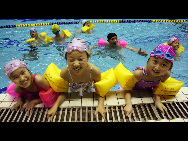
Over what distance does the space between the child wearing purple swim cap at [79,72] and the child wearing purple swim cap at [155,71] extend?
25.0 inches

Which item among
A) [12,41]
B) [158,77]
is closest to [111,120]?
[158,77]

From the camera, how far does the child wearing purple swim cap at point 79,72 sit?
225 centimetres

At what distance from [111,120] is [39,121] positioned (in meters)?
1.15

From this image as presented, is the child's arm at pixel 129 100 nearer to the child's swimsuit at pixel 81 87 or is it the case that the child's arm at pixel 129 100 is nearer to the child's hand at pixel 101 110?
the child's hand at pixel 101 110

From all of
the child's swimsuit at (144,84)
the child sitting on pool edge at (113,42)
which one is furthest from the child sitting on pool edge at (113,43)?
the child's swimsuit at (144,84)

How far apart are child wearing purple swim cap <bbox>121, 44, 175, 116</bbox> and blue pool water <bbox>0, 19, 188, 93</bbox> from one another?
1.67 meters

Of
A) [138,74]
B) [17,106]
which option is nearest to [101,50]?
[138,74]

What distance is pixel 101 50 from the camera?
5688 mm

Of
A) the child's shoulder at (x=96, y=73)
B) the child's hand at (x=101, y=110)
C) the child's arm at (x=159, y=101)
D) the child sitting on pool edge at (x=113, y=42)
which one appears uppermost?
the child sitting on pool edge at (x=113, y=42)

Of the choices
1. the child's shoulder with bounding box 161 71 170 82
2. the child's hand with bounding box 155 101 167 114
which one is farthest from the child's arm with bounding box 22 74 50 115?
the child's shoulder with bounding box 161 71 170 82

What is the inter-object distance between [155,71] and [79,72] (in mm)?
1138

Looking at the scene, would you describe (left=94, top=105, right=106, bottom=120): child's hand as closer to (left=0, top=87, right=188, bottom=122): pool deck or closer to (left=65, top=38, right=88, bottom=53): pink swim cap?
(left=0, top=87, right=188, bottom=122): pool deck

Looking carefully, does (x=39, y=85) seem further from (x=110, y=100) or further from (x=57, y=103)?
(x=110, y=100)

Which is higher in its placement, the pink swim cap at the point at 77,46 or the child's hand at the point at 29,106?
the pink swim cap at the point at 77,46
